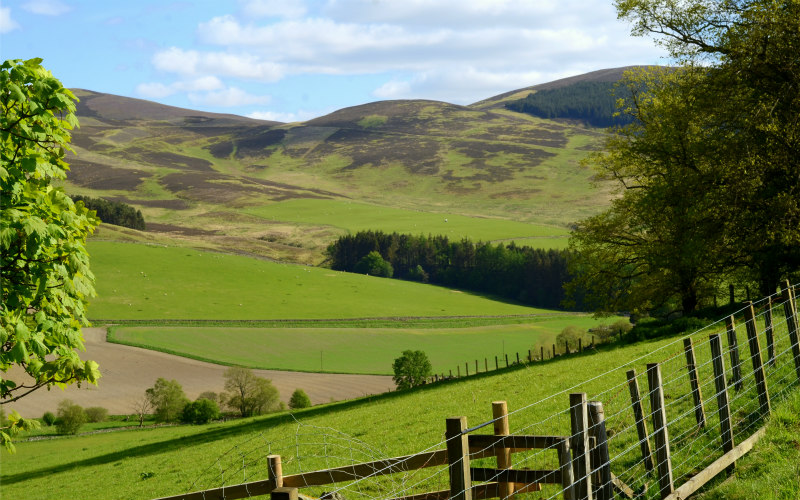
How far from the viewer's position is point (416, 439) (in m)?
21.6

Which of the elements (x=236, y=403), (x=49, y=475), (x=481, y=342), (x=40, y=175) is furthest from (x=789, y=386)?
(x=481, y=342)

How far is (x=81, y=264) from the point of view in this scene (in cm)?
1098

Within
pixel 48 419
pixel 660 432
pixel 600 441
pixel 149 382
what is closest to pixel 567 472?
pixel 600 441

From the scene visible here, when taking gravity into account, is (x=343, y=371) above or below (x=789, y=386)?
below

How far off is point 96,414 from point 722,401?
8219cm

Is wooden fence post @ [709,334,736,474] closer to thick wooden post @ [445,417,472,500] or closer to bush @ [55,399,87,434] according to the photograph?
thick wooden post @ [445,417,472,500]

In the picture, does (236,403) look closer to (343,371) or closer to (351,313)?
(343,371)

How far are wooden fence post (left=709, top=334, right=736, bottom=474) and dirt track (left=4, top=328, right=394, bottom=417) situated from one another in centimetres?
7323

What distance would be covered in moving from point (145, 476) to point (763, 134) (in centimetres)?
3127

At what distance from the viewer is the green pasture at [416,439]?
12.3 metres

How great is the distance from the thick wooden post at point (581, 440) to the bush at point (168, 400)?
7176cm

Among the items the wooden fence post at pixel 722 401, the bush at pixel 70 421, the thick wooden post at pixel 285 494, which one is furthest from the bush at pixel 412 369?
the thick wooden post at pixel 285 494

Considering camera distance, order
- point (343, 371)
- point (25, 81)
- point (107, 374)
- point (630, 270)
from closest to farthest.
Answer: point (25, 81)
point (630, 270)
point (107, 374)
point (343, 371)

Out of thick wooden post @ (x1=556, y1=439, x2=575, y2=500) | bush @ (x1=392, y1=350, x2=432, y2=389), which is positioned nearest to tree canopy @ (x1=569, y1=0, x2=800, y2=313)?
thick wooden post @ (x1=556, y1=439, x2=575, y2=500)
